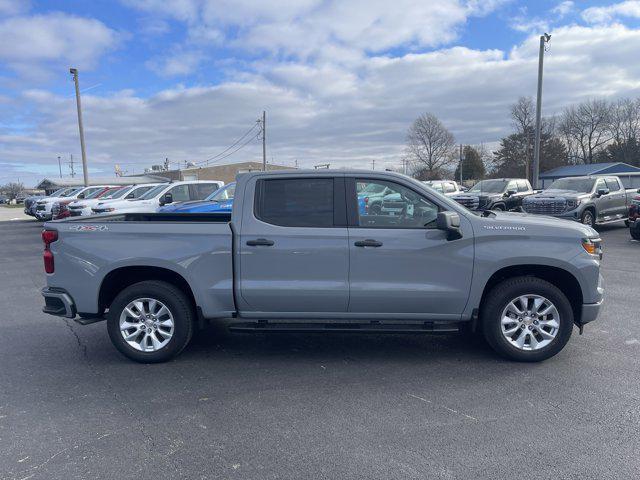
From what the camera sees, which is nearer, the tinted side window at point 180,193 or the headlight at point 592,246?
the headlight at point 592,246

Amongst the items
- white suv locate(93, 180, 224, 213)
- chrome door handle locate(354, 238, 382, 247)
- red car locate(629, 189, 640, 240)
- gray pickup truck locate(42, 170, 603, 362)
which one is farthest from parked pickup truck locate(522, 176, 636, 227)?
chrome door handle locate(354, 238, 382, 247)

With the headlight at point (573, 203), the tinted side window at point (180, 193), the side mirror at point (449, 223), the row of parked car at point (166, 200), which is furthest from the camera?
the tinted side window at point (180, 193)

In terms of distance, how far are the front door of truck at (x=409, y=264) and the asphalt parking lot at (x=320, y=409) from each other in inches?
23.1

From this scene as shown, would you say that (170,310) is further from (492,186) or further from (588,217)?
(492,186)

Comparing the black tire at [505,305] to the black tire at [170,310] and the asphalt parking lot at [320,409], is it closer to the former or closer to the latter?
the asphalt parking lot at [320,409]

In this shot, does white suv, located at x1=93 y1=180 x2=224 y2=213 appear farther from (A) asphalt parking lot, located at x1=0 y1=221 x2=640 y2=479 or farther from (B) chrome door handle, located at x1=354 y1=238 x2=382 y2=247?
(B) chrome door handle, located at x1=354 y1=238 x2=382 y2=247

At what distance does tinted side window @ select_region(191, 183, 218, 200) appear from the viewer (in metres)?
15.7

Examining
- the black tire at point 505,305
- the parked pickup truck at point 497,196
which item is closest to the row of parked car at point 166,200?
the black tire at point 505,305

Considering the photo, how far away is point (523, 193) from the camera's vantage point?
19.2 m

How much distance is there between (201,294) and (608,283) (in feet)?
22.6

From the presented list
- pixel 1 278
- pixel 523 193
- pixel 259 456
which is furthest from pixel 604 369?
pixel 523 193

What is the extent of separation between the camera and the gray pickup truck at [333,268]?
14.9ft

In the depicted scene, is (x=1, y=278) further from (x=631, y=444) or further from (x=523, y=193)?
(x=523, y=193)

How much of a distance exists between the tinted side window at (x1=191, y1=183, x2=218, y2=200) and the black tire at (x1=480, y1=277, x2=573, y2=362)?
12408 millimetres
